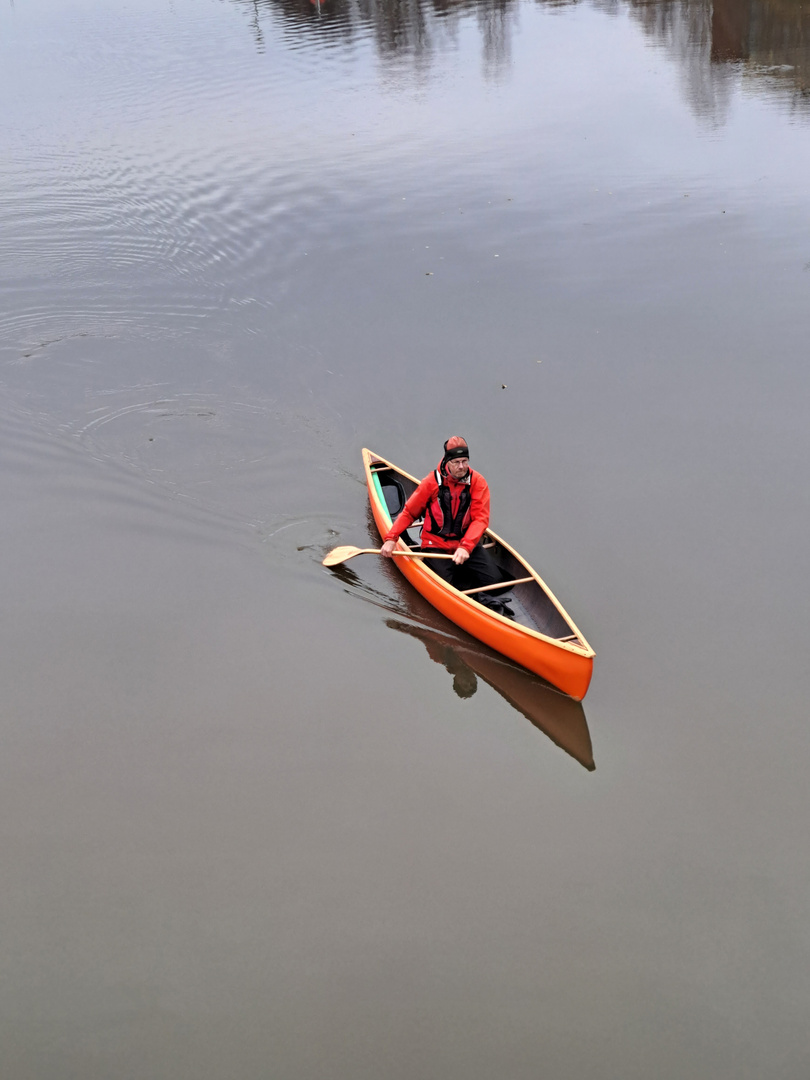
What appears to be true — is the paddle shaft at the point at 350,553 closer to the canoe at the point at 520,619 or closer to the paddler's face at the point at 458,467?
the canoe at the point at 520,619

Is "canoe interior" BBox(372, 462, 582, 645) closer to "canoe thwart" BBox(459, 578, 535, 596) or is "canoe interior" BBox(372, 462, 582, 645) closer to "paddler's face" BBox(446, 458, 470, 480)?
"canoe thwart" BBox(459, 578, 535, 596)

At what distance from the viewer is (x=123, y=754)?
722 centimetres

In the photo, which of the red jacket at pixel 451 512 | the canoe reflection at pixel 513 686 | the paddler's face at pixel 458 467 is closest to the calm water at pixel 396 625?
the canoe reflection at pixel 513 686

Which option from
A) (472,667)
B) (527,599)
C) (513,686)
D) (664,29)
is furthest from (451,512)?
(664,29)

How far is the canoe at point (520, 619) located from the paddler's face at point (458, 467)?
70 centimetres

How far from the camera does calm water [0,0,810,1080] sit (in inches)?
220

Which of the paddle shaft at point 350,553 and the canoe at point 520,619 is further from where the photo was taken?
the paddle shaft at point 350,553

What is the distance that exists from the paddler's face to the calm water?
4.19ft

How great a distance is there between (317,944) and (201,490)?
19.2 ft

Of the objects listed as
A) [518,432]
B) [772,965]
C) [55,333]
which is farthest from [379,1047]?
[55,333]

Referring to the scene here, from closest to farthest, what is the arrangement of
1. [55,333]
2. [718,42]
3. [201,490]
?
[201,490]
[55,333]
[718,42]

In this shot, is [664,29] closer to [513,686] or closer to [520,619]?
[520,619]

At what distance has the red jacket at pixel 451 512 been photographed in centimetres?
874

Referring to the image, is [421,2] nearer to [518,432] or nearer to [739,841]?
[518,432]
